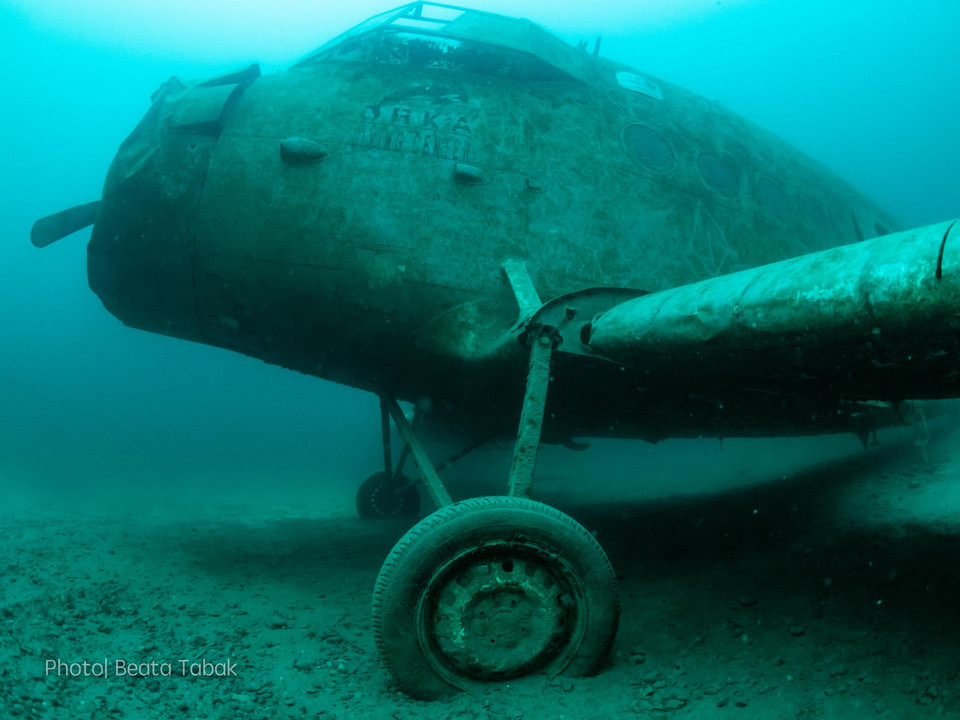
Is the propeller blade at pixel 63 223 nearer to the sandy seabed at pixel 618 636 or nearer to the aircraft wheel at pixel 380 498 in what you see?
the sandy seabed at pixel 618 636

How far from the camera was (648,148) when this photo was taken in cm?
455

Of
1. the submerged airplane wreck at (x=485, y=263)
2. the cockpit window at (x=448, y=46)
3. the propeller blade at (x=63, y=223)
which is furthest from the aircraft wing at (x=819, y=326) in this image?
the propeller blade at (x=63, y=223)

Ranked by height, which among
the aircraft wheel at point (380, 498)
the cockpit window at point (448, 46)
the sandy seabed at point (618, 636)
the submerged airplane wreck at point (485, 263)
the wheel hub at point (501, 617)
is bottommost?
the aircraft wheel at point (380, 498)

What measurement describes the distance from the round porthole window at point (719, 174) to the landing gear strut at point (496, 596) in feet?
10.4

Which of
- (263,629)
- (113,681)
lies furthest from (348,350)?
(113,681)

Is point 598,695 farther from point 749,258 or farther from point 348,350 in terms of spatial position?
point 749,258

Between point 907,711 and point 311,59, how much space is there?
17.0 ft

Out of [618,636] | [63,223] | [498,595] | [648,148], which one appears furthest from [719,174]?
[63,223]

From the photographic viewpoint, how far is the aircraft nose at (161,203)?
3.97m

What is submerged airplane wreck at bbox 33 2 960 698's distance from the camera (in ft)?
8.61

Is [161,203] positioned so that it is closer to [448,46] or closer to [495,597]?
[448,46]

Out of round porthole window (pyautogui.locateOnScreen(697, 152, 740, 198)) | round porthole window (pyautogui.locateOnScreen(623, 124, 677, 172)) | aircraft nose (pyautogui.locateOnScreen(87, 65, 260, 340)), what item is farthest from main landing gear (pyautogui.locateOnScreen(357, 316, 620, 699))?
round porthole window (pyautogui.locateOnScreen(697, 152, 740, 198))

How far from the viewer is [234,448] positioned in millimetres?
77375

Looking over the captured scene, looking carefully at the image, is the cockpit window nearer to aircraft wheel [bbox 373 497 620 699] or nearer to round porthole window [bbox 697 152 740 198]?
round porthole window [bbox 697 152 740 198]
